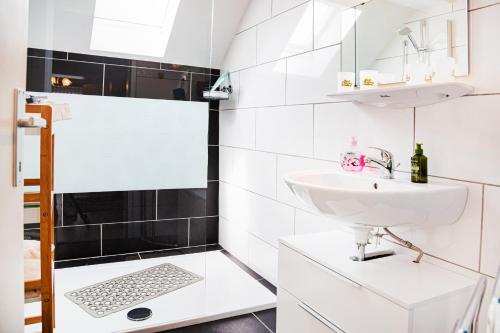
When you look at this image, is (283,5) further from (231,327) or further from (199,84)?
(231,327)

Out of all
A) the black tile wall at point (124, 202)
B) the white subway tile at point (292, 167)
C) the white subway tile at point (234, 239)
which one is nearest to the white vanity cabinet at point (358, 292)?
the white subway tile at point (292, 167)

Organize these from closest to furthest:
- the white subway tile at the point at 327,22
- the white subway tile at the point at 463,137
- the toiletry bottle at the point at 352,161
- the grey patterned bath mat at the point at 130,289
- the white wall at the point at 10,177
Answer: the white wall at the point at 10,177 < the white subway tile at the point at 463,137 < the toiletry bottle at the point at 352,161 < the white subway tile at the point at 327,22 < the grey patterned bath mat at the point at 130,289

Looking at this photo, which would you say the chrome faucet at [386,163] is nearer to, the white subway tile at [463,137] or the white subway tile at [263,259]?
the white subway tile at [463,137]

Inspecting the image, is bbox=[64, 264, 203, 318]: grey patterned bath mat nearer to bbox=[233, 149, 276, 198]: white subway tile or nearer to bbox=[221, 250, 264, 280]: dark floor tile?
bbox=[221, 250, 264, 280]: dark floor tile

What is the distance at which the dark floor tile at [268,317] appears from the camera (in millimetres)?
2094

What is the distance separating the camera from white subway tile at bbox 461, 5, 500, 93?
121cm

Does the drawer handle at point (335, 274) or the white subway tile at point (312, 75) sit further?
the white subway tile at point (312, 75)

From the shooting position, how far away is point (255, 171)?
2814mm

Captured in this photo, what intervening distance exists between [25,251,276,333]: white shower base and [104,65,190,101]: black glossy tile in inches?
52.6

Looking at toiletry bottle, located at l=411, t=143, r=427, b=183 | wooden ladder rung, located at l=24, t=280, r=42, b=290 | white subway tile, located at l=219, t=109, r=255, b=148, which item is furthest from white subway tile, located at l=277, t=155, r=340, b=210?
wooden ladder rung, located at l=24, t=280, r=42, b=290

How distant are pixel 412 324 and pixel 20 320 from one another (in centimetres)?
110

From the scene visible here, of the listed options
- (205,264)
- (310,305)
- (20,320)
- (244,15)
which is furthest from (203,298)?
(244,15)

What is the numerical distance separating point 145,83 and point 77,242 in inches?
54.1

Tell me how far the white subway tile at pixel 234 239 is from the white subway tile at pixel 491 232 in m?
1.91
